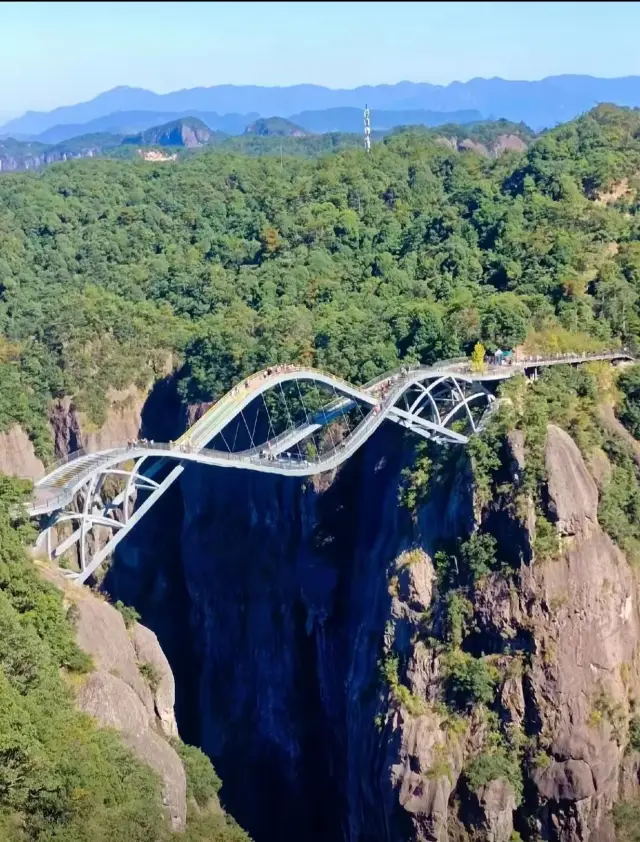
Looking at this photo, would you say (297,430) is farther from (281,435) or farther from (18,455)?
(18,455)

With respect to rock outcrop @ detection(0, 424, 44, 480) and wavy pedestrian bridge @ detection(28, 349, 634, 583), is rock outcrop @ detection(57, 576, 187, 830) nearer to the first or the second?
wavy pedestrian bridge @ detection(28, 349, 634, 583)

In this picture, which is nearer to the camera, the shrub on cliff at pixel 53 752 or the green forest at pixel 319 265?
the shrub on cliff at pixel 53 752

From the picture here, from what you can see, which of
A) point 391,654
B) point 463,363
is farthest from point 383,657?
point 463,363

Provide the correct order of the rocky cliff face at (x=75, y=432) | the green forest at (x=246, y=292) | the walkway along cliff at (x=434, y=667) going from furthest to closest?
the rocky cliff face at (x=75, y=432)
the walkway along cliff at (x=434, y=667)
the green forest at (x=246, y=292)

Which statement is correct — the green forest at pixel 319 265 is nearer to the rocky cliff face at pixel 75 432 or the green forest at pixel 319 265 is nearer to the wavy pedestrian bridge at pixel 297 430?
the rocky cliff face at pixel 75 432

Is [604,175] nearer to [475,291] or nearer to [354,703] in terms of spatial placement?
[475,291]

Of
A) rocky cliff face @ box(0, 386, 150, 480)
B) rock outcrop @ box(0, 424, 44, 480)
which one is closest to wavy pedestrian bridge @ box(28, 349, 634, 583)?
rocky cliff face @ box(0, 386, 150, 480)

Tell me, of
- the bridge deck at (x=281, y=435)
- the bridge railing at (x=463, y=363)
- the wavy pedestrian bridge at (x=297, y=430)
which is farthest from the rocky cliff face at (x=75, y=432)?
the bridge deck at (x=281, y=435)
